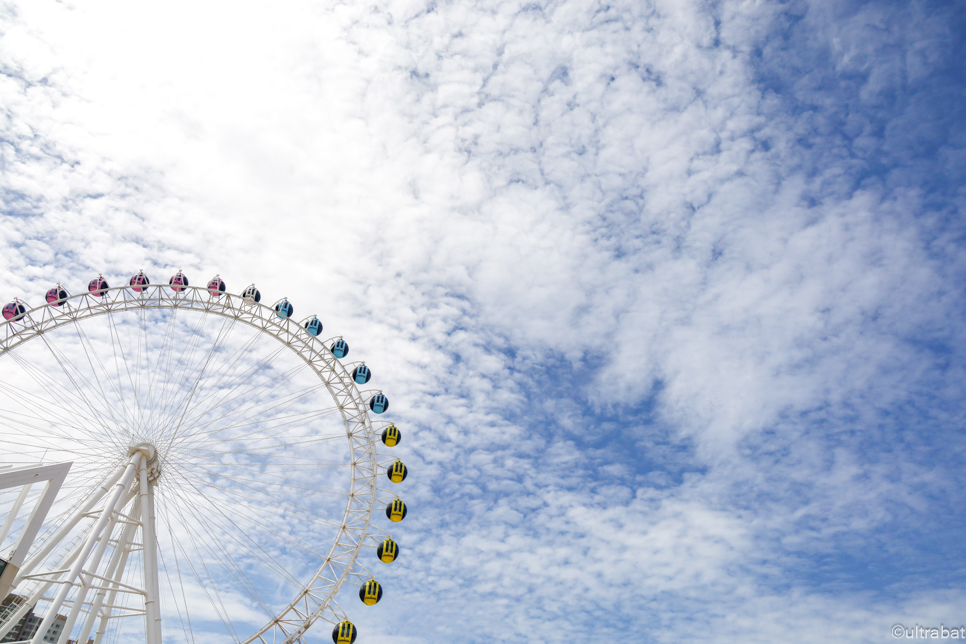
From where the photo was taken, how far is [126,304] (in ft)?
107

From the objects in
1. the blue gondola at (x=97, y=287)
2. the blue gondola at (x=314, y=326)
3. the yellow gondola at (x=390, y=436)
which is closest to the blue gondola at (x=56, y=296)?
the blue gondola at (x=97, y=287)

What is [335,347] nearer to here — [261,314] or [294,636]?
[261,314]

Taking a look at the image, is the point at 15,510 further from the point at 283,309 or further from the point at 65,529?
the point at 283,309

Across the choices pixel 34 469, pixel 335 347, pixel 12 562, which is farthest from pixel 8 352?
pixel 335 347

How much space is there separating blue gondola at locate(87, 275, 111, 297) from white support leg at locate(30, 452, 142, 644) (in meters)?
8.85

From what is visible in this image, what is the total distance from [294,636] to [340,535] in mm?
5229

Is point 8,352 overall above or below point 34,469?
above

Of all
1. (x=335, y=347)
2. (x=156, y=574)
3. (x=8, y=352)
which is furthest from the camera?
(x=335, y=347)

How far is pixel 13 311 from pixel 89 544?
12.9 meters

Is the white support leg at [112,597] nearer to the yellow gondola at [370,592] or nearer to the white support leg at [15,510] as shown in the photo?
the white support leg at [15,510]

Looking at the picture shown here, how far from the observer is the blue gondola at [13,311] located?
30.8 m

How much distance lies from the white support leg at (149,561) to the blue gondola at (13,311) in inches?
378

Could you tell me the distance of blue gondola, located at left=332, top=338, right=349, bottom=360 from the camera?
114 ft

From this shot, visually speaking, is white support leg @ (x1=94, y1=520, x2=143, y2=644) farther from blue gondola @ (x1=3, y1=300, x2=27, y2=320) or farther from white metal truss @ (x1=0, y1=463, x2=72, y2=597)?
blue gondola @ (x1=3, y1=300, x2=27, y2=320)
